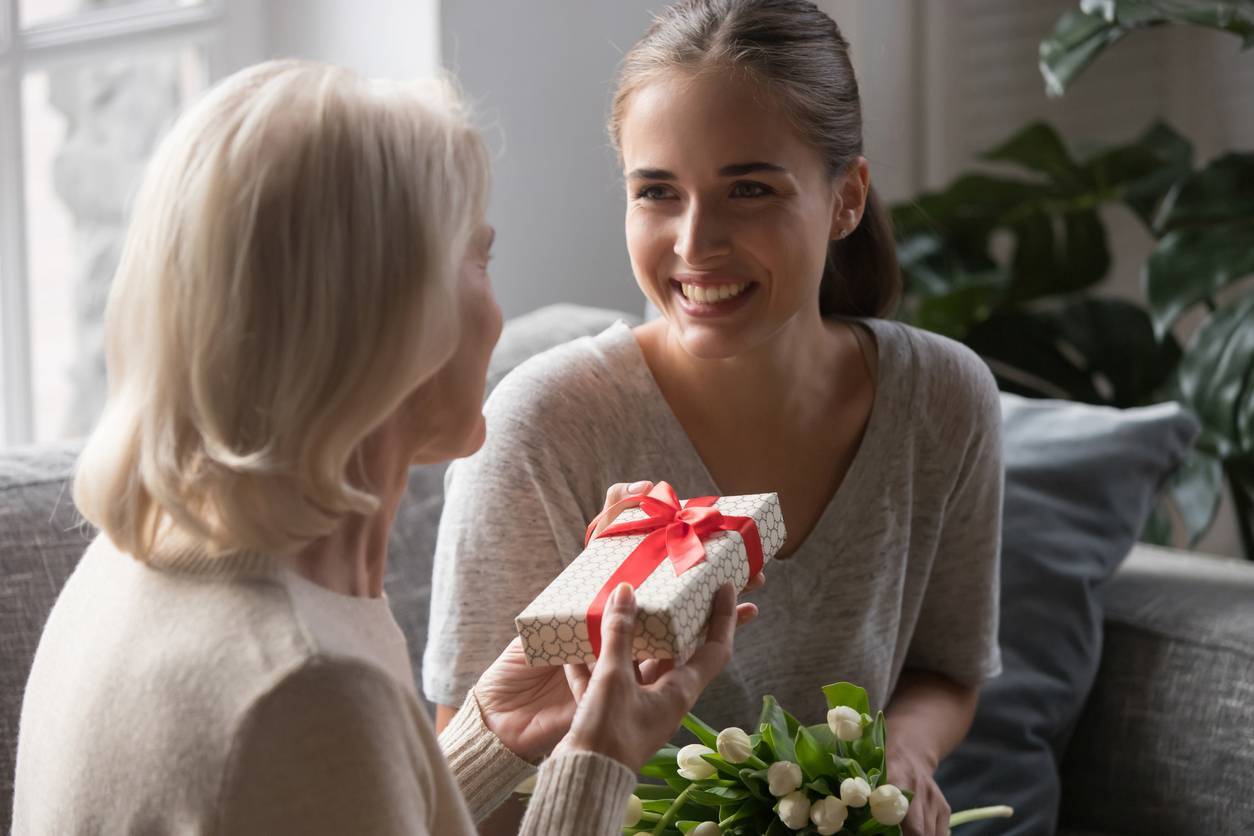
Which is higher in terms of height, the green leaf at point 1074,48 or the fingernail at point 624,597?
the green leaf at point 1074,48

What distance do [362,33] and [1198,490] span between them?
1400 millimetres

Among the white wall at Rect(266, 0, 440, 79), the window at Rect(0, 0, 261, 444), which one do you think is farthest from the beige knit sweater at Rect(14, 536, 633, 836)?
the window at Rect(0, 0, 261, 444)

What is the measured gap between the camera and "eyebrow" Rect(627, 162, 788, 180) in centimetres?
130

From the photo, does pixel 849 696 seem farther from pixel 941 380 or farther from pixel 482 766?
pixel 941 380

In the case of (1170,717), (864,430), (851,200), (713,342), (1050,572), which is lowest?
(1170,717)

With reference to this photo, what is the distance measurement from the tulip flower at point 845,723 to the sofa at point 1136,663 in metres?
0.60

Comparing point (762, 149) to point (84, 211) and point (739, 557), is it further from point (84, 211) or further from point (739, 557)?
point (84, 211)

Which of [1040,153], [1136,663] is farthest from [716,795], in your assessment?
[1040,153]

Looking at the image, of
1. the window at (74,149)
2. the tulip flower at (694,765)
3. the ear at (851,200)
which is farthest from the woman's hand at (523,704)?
the window at (74,149)

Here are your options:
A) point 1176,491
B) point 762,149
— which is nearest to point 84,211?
point 762,149

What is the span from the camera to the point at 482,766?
1.14 m

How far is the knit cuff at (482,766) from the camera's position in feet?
3.71

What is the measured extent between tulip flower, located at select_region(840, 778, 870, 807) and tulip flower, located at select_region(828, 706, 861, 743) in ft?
0.17

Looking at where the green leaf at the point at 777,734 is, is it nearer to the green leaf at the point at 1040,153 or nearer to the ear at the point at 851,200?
the ear at the point at 851,200
